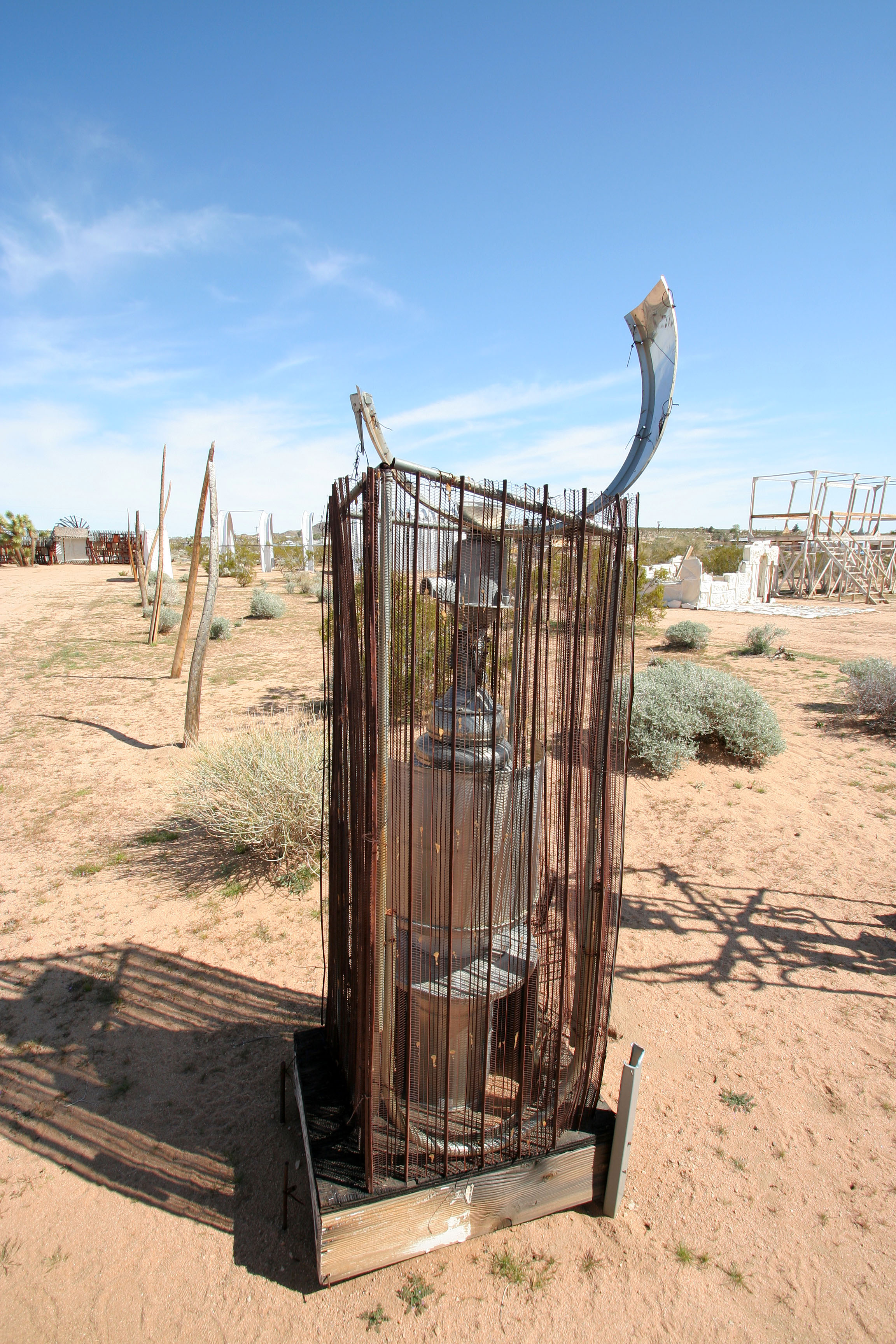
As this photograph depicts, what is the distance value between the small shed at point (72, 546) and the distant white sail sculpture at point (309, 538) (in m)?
12.9

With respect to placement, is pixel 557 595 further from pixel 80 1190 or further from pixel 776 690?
pixel 776 690

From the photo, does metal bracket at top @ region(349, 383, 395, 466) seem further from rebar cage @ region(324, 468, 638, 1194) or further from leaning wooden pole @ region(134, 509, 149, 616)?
leaning wooden pole @ region(134, 509, 149, 616)

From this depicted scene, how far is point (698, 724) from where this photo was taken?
741cm

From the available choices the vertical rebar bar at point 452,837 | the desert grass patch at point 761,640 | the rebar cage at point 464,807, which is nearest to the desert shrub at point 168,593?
the desert grass patch at point 761,640

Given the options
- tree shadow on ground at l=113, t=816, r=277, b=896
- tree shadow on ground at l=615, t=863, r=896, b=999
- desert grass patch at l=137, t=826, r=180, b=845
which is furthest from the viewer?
desert grass patch at l=137, t=826, r=180, b=845

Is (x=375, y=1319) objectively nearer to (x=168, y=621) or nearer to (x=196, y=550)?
(x=196, y=550)

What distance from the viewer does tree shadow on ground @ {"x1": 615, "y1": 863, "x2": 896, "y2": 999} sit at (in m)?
4.02

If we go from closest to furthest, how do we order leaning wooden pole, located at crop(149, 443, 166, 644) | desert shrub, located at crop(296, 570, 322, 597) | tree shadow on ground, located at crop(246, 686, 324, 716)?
tree shadow on ground, located at crop(246, 686, 324, 716), leaning wooden pole, located at crop(149, 443, 166, 644), desert shrub, located at crop(296, 570, 322, 597)

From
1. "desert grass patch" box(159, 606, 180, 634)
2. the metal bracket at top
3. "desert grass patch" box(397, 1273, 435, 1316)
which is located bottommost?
"desert grass patch" box(397, 1273, 435, 1316)

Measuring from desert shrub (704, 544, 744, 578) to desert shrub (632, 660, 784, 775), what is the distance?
895 inches

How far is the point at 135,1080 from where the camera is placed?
10.4 feet

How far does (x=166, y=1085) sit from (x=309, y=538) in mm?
36432

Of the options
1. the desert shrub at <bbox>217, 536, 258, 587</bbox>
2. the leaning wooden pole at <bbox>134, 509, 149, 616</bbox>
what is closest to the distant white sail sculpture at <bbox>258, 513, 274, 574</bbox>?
the desert shrub at <bbox>217, 536, 258, 587</bbox>

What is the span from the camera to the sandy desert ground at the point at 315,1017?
2.27m
